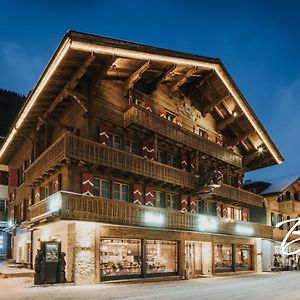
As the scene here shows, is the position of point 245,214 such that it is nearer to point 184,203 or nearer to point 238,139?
point 238,139


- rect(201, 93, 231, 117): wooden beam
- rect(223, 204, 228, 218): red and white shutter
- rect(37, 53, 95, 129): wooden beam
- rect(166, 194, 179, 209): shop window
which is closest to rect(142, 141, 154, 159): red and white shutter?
rect(166, 194, 179, 209): shop window

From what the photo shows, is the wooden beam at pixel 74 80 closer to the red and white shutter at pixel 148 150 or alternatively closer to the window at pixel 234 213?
the red and white shutter at pixel 148 150

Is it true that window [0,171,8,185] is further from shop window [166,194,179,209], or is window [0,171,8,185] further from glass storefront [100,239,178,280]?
glass storefront [100,239,178,280]

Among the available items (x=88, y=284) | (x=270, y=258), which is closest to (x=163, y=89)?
(x=88, y=284)

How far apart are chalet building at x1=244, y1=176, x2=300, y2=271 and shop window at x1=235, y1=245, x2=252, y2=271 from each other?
4.14m

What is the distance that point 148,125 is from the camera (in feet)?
79.0

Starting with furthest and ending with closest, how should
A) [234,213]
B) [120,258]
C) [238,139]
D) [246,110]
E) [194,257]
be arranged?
1. [234,213]
2. [238,139]
3. [246,110]
4. [194,257]
5. [120,258]

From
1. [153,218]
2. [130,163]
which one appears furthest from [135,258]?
[130,163]

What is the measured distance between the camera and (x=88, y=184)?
21938 mm

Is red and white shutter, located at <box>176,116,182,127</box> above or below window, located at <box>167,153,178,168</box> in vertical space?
above

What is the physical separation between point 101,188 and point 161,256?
5.99 metres

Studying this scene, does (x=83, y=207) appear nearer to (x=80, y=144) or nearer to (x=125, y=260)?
(x=80, y=144)

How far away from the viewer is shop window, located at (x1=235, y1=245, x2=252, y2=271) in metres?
32.7

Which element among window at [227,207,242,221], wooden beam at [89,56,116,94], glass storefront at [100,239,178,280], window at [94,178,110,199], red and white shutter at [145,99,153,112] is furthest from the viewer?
window at [227,207,242,221]
